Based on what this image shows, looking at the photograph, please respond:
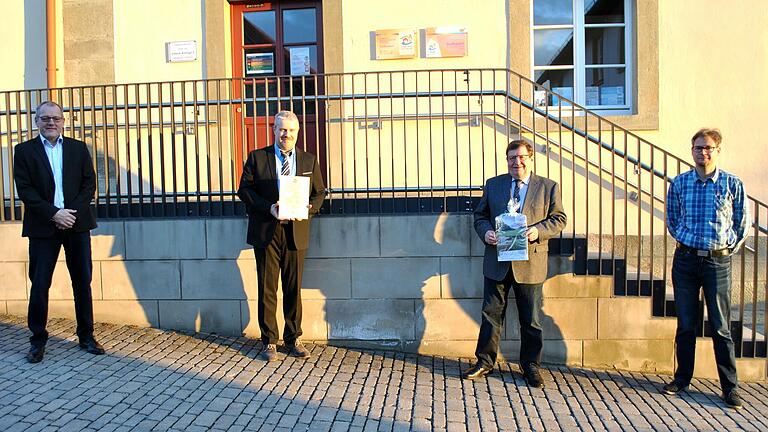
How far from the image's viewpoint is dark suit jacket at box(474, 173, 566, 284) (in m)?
4.14

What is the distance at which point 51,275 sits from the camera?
4.28 meters

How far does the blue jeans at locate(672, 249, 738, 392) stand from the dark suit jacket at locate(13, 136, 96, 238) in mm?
4426

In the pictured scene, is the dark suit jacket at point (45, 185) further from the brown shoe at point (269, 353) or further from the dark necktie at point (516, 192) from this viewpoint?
the dark necktie at point (516, 192)

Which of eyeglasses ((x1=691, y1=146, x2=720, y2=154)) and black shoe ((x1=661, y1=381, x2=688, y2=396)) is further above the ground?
eyeglasses ((x1=691, y1=146, x2=720, y2=154))

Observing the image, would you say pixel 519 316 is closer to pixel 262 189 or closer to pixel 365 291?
pixel 365 291

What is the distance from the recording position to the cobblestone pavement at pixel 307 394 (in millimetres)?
3424

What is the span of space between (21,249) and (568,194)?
5.24 metres

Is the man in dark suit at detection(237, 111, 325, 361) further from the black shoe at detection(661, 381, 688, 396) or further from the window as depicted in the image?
the window

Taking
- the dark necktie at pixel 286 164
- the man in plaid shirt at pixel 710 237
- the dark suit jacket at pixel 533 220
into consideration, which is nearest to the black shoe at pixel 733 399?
the man in plaid shirt at pixel 710 237

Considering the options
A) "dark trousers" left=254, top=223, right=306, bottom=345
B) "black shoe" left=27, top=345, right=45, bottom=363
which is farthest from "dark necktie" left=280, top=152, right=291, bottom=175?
"black shoe" left=27, top=345, right=45, bottom=363

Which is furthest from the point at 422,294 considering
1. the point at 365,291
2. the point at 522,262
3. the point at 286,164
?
the point at 286,164

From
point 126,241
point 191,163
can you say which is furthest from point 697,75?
point 126,241

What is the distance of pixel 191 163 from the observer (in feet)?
19.9

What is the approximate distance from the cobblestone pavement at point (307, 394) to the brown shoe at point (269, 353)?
2.6 inches
